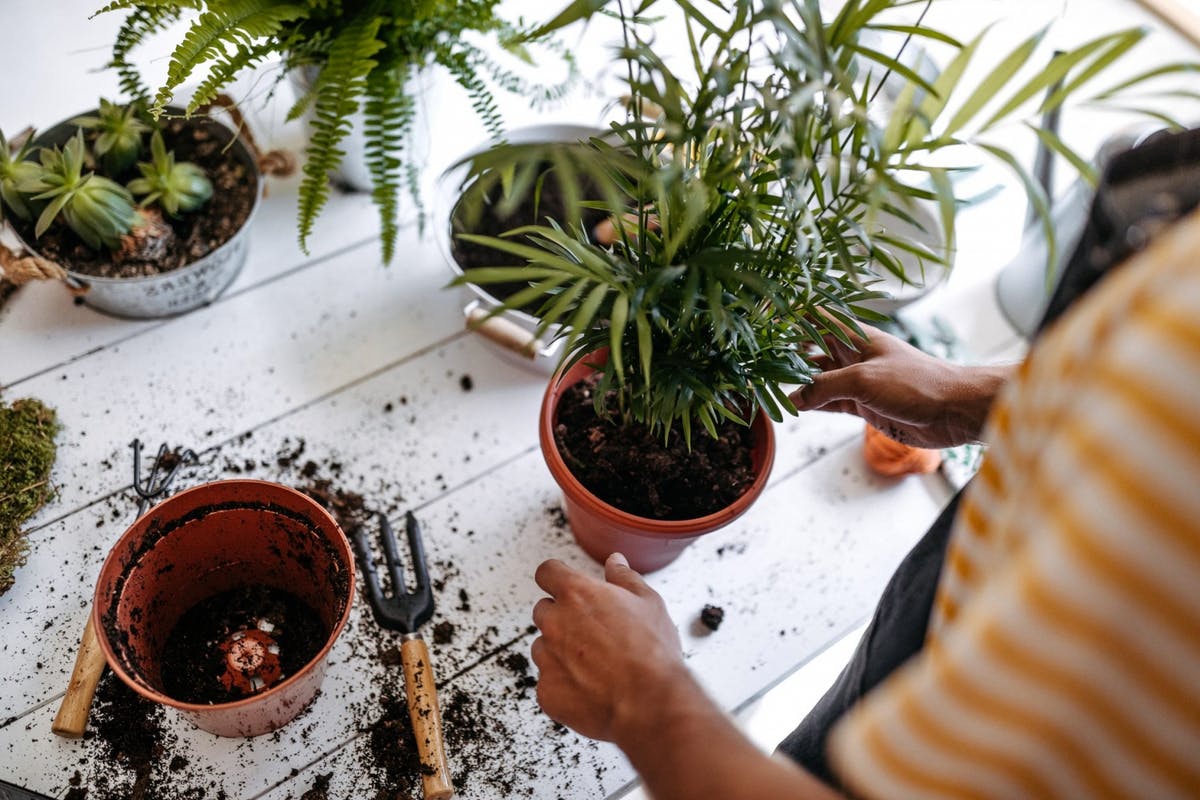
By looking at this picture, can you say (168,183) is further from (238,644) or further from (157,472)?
(238,644)

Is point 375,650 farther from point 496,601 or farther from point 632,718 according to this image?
point 632,718

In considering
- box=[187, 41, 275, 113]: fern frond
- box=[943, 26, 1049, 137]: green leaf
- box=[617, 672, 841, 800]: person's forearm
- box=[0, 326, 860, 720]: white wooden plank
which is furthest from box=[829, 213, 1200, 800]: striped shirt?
box=[187, 41, 275, 113]: fern frond

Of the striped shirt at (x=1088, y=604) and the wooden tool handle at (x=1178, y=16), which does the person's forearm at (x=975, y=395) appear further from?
the wooden tool handle at (x=1178, y=16)

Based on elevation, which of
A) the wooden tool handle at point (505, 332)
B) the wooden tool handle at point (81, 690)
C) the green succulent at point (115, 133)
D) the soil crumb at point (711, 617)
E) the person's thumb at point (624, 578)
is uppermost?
the green succulent at point (115, 133)

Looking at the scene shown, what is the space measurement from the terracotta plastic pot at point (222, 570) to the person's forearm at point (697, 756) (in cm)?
34

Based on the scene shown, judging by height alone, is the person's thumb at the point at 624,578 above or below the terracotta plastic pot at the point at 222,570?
above

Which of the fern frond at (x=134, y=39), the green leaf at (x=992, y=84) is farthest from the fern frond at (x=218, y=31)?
the green leaf at (x=992, y=84)

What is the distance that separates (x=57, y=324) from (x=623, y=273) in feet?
2.77

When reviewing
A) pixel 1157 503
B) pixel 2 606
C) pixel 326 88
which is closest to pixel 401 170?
pixel 326 88

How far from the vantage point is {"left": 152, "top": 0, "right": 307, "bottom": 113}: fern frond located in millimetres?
942

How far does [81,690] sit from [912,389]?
90 cm

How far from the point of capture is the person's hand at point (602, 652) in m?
0.70

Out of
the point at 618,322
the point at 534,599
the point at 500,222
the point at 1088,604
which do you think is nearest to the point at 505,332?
the point at 500,222

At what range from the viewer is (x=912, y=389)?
863 mm
